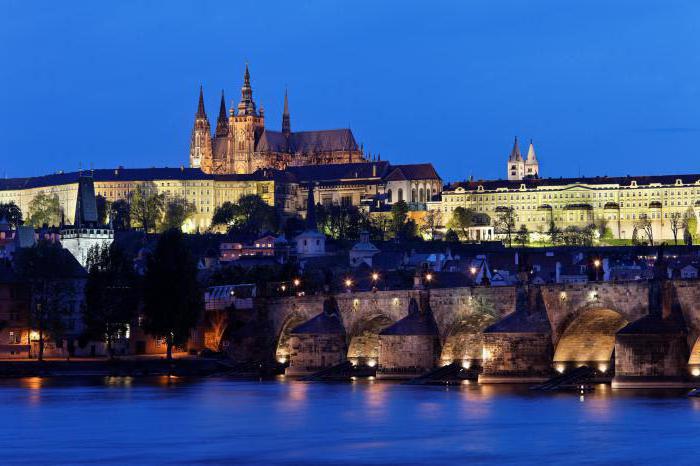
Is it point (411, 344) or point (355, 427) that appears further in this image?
point (411, 344)

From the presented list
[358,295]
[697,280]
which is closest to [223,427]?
[697,280]

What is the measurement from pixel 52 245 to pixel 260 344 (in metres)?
24.7

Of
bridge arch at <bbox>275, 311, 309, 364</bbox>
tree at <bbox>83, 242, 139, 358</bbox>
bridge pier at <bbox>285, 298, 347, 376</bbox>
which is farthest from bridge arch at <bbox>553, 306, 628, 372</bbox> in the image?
tree at <bbox>83, 242, 139, 358</bbox>

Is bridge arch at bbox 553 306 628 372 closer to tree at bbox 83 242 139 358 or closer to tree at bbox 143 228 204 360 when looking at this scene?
tree at bbox 143 228 204 360

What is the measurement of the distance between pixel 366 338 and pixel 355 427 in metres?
30.7

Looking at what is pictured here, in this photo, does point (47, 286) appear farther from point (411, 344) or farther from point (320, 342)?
point (411, 344)

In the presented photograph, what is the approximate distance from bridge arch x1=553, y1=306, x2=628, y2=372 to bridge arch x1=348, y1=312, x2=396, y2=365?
673 inches

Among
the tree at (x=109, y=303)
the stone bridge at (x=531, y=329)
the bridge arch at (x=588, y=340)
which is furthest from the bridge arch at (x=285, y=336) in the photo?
the bridge arch at (x=588, y=340)

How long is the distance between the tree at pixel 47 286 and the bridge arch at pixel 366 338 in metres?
21.3

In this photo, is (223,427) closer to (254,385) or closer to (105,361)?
(254,385)

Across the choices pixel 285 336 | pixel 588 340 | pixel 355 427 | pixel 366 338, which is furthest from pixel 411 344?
pixel 355 427

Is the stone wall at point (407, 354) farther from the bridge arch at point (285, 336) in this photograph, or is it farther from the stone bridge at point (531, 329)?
the bridge arch at point (285, 336)

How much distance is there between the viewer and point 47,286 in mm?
111062

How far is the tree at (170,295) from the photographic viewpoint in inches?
4072
